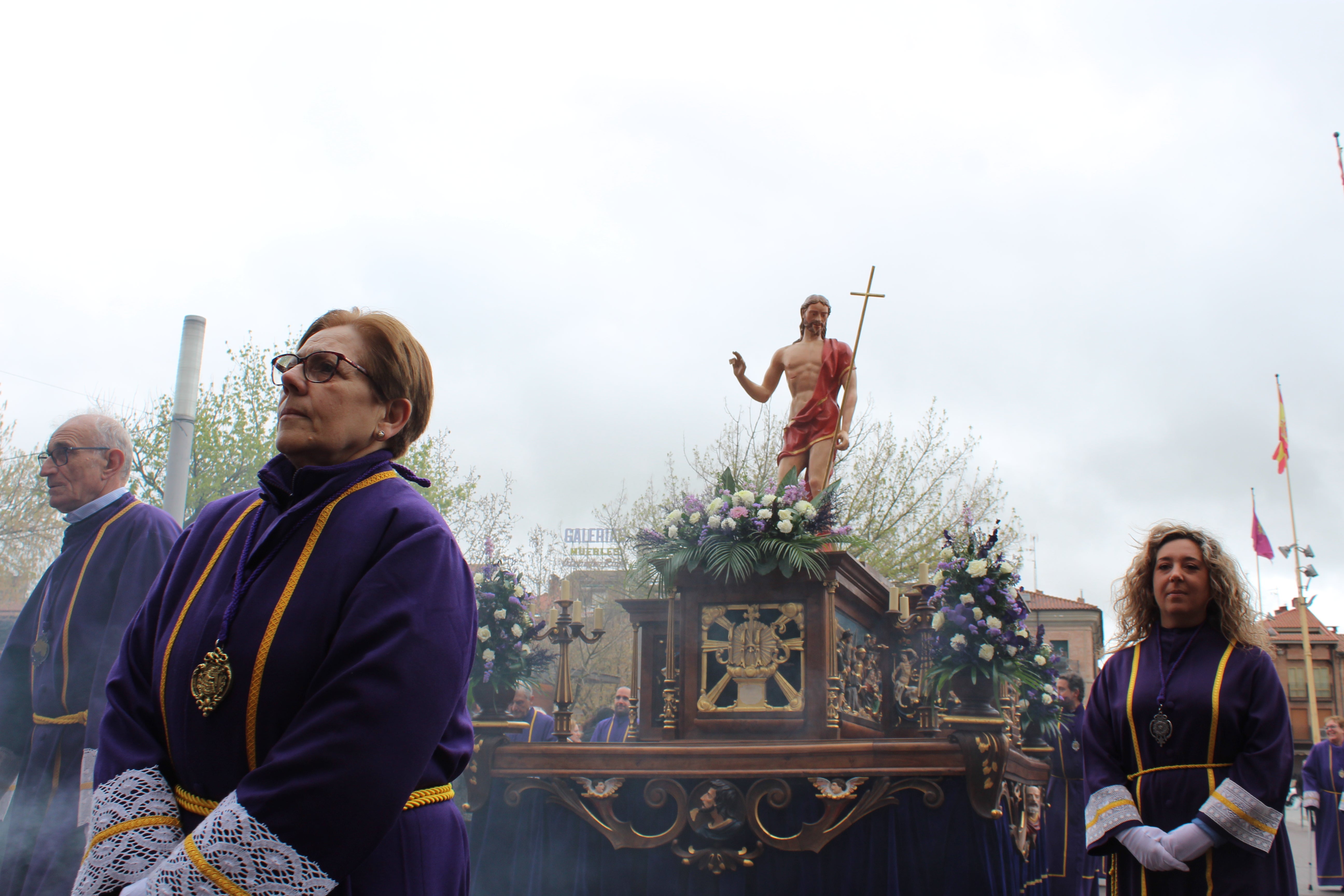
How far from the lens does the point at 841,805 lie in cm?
485

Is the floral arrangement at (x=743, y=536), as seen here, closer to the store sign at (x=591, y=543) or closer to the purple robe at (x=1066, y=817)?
the purple robe at (x=1066, y=817)

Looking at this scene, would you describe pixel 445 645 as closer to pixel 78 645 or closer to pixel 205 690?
pixel 205 690

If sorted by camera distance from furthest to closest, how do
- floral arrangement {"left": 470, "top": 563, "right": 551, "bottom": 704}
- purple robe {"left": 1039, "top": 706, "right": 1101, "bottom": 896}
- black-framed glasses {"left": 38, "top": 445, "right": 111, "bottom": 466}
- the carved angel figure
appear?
purple robe {"left": 1039, "top": 706, "right": 1101, "bottom": 896}
floral arrangement {"left": 470, "top": 563, "right": 551, "bottom": 704}
the carved angel figure
black-framed glasses {"left": 38, "top": 445, "right": 111, "bottom": 466}

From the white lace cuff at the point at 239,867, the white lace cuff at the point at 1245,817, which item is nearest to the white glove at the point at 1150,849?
the white lace cuff at the point at 1245,817

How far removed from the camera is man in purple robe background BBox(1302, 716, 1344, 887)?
415 inches

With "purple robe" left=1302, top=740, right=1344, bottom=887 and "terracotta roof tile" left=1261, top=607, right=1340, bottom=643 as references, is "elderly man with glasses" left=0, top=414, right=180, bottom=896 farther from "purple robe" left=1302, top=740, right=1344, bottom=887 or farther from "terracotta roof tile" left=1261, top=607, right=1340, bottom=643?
"terracotta roof tile" left=1261, top=607, right=1340, bottom=643

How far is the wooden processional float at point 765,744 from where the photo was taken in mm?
4844

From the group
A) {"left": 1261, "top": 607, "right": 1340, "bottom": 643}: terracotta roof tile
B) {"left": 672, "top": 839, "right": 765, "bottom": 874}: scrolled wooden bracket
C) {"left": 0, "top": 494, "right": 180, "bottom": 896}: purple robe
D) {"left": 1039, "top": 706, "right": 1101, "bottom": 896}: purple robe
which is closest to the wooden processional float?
{"left": 672, "top": 839, "right": 765, "bottom": 874}: scrolled wooden bracket

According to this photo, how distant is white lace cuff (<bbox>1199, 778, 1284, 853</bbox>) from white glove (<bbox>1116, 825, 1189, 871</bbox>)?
177 mm

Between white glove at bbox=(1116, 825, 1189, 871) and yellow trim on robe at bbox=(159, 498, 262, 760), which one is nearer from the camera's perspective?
yellow trim on robe at bbox=(159, 498, 262, 760)

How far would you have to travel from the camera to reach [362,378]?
2.01m

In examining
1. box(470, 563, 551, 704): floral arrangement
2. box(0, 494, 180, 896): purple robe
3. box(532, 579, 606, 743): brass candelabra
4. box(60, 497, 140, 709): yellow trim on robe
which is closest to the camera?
box(0, 494, 180, 896): purple robe

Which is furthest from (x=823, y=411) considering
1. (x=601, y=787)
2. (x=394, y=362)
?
(x=394, y=362)

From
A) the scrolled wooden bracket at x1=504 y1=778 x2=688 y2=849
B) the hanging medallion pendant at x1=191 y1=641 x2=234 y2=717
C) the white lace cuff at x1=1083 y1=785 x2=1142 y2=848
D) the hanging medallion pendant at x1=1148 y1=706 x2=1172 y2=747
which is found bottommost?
the scrolled wooden bracket at x1=504 y1=778 x2=688 y2=849
